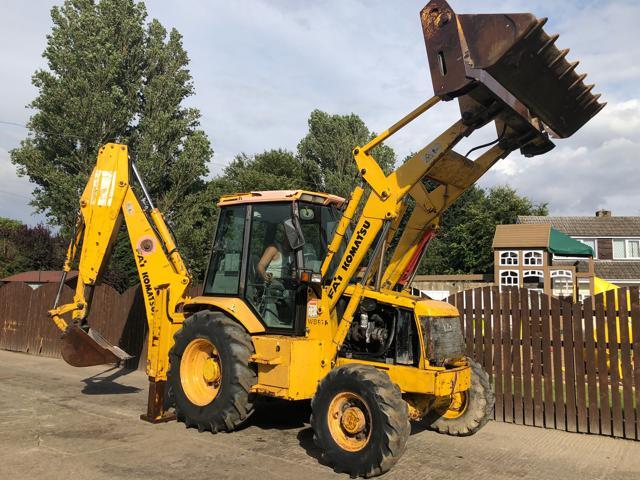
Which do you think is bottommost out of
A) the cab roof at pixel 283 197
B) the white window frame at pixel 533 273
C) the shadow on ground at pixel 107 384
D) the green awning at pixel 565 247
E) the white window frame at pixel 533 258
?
the shadow on ground at pixel 107 384

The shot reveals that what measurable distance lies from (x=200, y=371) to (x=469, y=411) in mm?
3252

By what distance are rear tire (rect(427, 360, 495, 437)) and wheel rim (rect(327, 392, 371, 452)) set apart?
1455 millimetres

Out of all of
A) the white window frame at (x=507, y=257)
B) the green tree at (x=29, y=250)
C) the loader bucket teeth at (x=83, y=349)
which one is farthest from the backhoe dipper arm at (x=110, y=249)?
the green tree at (x=29, y=250)

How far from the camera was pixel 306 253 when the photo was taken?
240 inches

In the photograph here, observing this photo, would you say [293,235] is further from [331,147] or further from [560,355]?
[331,147]

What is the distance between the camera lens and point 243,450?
5504 millimetres

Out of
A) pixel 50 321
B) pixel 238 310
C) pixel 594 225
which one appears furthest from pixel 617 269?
pixel 238 310

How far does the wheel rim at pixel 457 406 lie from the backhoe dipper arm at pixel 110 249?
12.1 ft

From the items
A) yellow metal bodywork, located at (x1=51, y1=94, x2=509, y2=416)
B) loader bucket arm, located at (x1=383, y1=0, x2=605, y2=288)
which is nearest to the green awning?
yellow metal bodywork, located at (x1=51, y1=94, x2=509, y2=416)

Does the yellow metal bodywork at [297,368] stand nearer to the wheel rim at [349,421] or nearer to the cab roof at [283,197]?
the wheel rim at [349,421]

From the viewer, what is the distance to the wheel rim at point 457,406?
6270mm

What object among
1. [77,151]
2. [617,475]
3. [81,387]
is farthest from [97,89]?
[617,475]

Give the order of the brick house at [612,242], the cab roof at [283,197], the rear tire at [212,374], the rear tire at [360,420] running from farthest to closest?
the brick house at [612,242]
the cab roof at [283,197]
the rear tire at [212,374]
the rear tire at [360,420]

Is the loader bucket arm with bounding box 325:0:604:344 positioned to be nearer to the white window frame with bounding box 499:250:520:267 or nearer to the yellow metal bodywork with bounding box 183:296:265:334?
the yellow metal bodywork with bounding box 183:296:265:334
